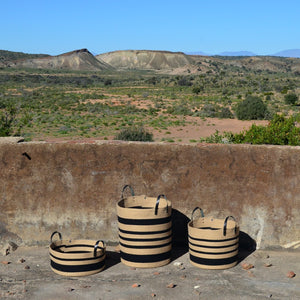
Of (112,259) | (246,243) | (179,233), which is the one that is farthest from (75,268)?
(246,243)

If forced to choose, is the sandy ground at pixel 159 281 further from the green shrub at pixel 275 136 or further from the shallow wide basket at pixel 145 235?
the green shrub at pixel 275 136

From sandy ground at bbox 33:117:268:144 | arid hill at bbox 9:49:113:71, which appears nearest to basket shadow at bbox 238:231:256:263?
sandy ground at bbox 33:117:268:144

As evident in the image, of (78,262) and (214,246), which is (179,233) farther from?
(78,262)

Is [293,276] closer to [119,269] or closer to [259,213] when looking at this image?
[259,213]

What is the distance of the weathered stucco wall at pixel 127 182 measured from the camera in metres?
6.14

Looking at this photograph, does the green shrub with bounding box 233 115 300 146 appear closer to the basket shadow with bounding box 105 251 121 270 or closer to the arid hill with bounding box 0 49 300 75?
the basket shadow with bounding box 105 251 121 270

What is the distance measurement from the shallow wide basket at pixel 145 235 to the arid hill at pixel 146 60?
158 metres

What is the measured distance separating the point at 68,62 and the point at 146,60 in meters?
34.8

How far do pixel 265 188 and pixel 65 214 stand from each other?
105 inches

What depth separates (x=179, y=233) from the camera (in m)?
6.38

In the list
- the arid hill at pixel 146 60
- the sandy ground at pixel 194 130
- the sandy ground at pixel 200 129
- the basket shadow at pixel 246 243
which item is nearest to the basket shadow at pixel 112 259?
the basket shadow at pixel 246 243

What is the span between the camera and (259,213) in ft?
20.2

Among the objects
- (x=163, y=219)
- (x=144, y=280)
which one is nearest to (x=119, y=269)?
(x=144, y=280)

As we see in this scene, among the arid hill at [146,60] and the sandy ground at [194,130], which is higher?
the arid hill at [146,60]
